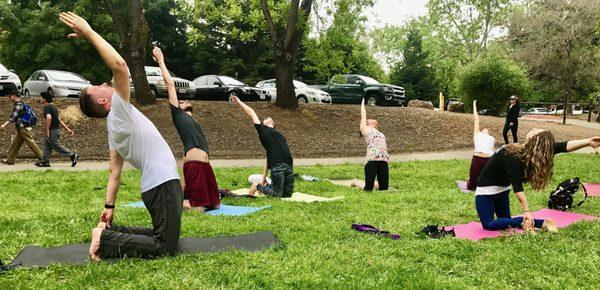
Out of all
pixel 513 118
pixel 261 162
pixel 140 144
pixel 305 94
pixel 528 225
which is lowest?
pixel 261 162

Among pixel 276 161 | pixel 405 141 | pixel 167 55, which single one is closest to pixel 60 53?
pixel 167 55

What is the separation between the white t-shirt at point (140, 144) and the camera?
4441 millimetres

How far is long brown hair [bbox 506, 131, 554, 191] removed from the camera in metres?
5.64

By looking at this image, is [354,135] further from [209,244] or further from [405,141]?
[209,244]

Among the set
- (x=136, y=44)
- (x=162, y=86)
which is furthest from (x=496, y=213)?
(x=162, y=86)

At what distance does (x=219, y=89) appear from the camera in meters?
23.5

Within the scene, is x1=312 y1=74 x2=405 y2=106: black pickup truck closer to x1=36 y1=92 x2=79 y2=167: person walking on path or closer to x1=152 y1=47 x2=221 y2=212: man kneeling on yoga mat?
x1=36 y1=92 x2=79 y2=167: person walking on path

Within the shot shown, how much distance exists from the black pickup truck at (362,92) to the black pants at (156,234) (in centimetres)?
2295

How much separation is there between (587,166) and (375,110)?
37.3 ft

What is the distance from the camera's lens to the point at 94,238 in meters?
4.55

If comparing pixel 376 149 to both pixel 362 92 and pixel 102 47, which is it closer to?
pixel 102 47

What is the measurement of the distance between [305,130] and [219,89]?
248 inches

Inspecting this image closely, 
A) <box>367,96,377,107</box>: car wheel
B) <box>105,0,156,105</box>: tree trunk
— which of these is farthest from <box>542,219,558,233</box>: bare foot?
<box>367,96,377,107</box>: car wheel

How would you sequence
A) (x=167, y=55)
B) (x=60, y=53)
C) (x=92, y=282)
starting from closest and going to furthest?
(x=92, y=282), (x=60, y=53), (x=167, y=55)
